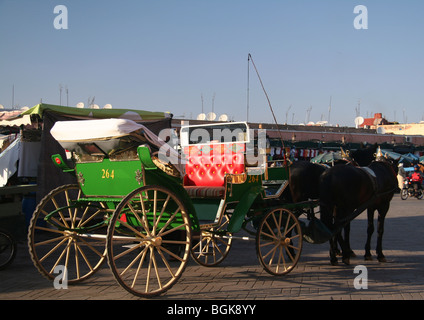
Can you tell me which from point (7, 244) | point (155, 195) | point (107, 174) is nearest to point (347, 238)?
point (155, 195)

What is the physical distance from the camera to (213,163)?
7.38 m

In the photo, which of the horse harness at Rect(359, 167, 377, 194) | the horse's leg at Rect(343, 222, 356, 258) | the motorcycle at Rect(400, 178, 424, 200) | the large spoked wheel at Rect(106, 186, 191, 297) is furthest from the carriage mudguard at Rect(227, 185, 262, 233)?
the motorcycle at Rect(400, 178, 424, 200)

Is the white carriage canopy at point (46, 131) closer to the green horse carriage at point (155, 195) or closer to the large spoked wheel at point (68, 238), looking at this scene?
the large spoked wheel at point (68, 238)

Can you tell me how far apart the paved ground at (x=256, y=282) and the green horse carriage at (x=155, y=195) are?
223mm

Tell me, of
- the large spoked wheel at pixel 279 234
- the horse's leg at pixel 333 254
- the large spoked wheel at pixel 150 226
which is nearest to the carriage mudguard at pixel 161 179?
the large spoked wheel at pixel 150 226

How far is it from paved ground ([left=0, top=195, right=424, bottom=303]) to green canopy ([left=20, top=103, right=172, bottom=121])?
290 centimetres

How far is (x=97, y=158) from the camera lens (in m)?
6.15

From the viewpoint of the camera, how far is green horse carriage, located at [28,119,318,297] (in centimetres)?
553

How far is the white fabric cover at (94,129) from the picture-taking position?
5539 mm

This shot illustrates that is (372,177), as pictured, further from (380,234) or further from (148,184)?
(148,184)

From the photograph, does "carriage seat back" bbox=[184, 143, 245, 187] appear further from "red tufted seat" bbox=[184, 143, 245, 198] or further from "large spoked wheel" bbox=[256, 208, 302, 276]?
"large spoked wheel" bbox=[256, 208, 302, 276]

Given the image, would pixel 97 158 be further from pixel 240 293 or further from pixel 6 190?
pixel 6 190

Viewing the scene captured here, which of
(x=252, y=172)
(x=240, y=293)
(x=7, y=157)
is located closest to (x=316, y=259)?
(x=252, y=172)
